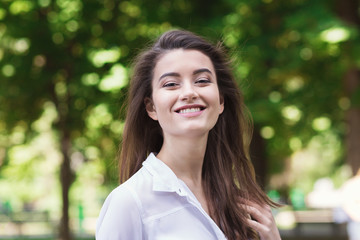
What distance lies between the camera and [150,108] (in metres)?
2.31

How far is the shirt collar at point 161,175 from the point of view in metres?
2.03

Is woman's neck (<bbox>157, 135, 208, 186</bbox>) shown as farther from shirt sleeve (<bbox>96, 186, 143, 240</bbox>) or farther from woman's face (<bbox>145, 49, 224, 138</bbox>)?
shirt sleeve (<bbox>96, 186, 143, 240</bbox>)

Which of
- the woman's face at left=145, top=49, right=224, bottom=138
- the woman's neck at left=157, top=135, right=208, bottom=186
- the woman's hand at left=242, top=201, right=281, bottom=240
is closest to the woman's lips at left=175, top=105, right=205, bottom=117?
the woman's face at left=145, top=49, right=224, bottom=138

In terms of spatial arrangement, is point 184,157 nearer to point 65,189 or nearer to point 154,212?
point 154,212

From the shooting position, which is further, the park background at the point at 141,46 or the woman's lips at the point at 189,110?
the park background at the point at 141,46

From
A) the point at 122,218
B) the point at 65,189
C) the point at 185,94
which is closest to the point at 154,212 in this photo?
the point at 122,218

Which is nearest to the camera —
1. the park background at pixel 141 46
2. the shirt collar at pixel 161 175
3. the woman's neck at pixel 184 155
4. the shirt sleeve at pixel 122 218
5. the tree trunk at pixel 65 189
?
the shirt sleeve at pixel 122 218

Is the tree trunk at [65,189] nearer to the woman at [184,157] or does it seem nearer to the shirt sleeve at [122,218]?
the woman at [184,157]

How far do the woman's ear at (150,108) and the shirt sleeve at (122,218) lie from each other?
1.32 ft

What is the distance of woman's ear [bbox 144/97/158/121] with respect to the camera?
7.50 feet

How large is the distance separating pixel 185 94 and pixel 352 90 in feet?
29.0

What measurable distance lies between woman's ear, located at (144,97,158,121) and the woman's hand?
493mm

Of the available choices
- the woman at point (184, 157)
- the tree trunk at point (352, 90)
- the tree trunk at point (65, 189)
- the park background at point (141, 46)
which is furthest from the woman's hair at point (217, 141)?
the tree trunk at point (65, 189)

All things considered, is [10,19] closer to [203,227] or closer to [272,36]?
[272,36]
